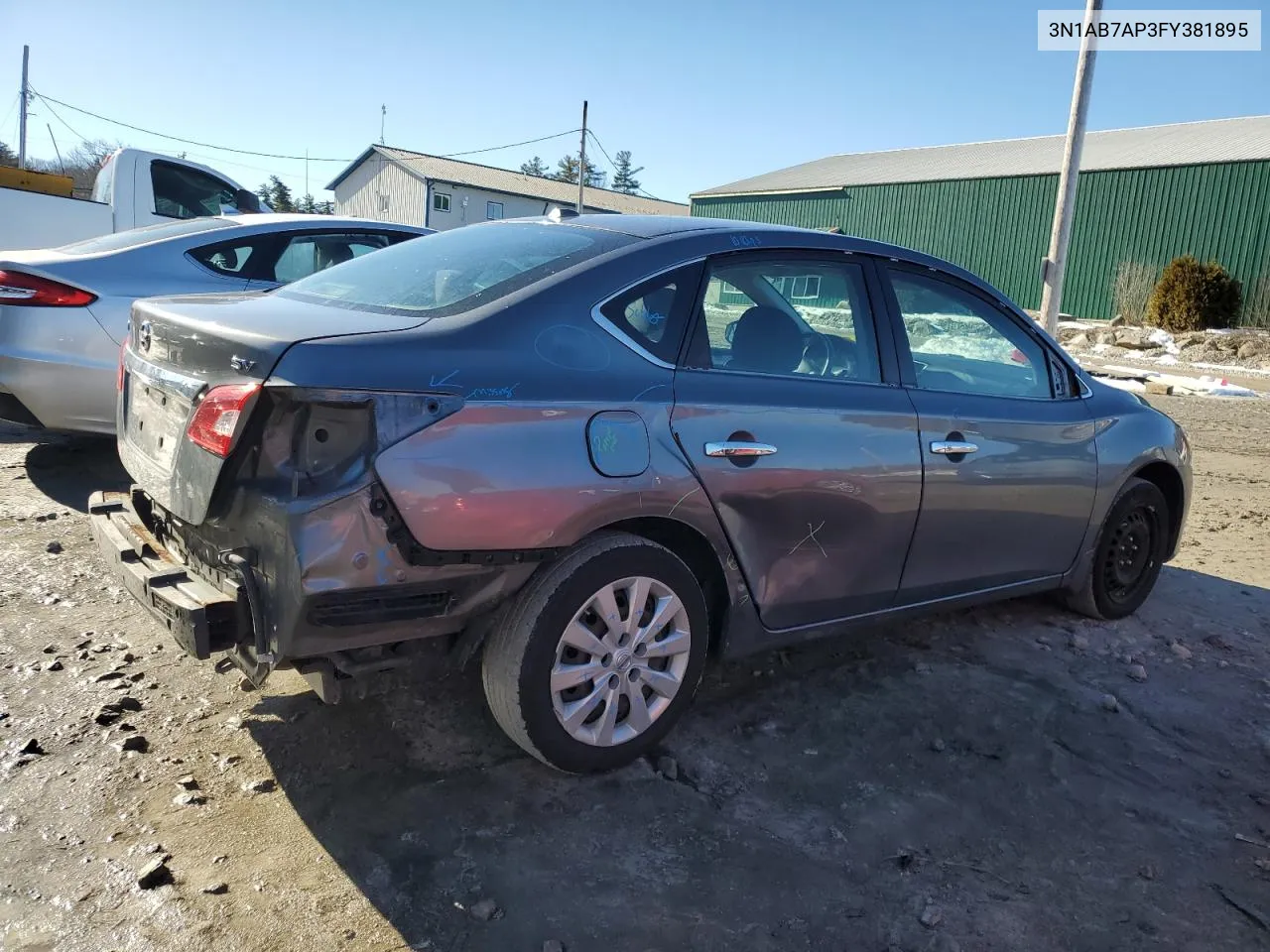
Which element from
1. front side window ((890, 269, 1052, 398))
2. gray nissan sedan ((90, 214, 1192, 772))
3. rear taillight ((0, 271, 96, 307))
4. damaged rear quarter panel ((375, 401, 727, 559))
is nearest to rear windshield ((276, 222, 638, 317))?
gray nissan sedan ((90, 214, 1192, 772))

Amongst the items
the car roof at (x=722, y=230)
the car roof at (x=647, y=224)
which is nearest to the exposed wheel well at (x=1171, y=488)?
the car roof at (x=722, y=230)

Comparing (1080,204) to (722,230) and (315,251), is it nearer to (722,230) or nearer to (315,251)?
(315,251)

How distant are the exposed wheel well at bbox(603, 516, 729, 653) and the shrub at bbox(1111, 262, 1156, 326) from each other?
25.0 meters

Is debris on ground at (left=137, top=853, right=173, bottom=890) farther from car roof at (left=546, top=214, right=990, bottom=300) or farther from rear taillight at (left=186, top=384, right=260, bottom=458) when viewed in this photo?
car roof at (left=546, top=214, right=990, bottom=300)

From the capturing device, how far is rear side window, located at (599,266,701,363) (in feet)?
9.49

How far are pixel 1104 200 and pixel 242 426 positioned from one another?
29.6 metres

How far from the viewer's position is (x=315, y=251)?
597 cm

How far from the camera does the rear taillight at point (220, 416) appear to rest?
241 centimetres

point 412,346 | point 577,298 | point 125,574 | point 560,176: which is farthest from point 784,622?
point 560,176

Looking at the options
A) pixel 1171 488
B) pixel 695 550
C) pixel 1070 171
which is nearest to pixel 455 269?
pixel 695 550

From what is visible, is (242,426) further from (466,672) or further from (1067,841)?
(1067,841)

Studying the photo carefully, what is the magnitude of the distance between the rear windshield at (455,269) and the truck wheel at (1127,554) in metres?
2.82

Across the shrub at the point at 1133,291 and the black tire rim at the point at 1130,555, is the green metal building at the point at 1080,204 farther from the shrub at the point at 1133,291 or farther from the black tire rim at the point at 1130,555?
the black tire rim at the point at 1130,555

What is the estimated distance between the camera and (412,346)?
2482 mm
